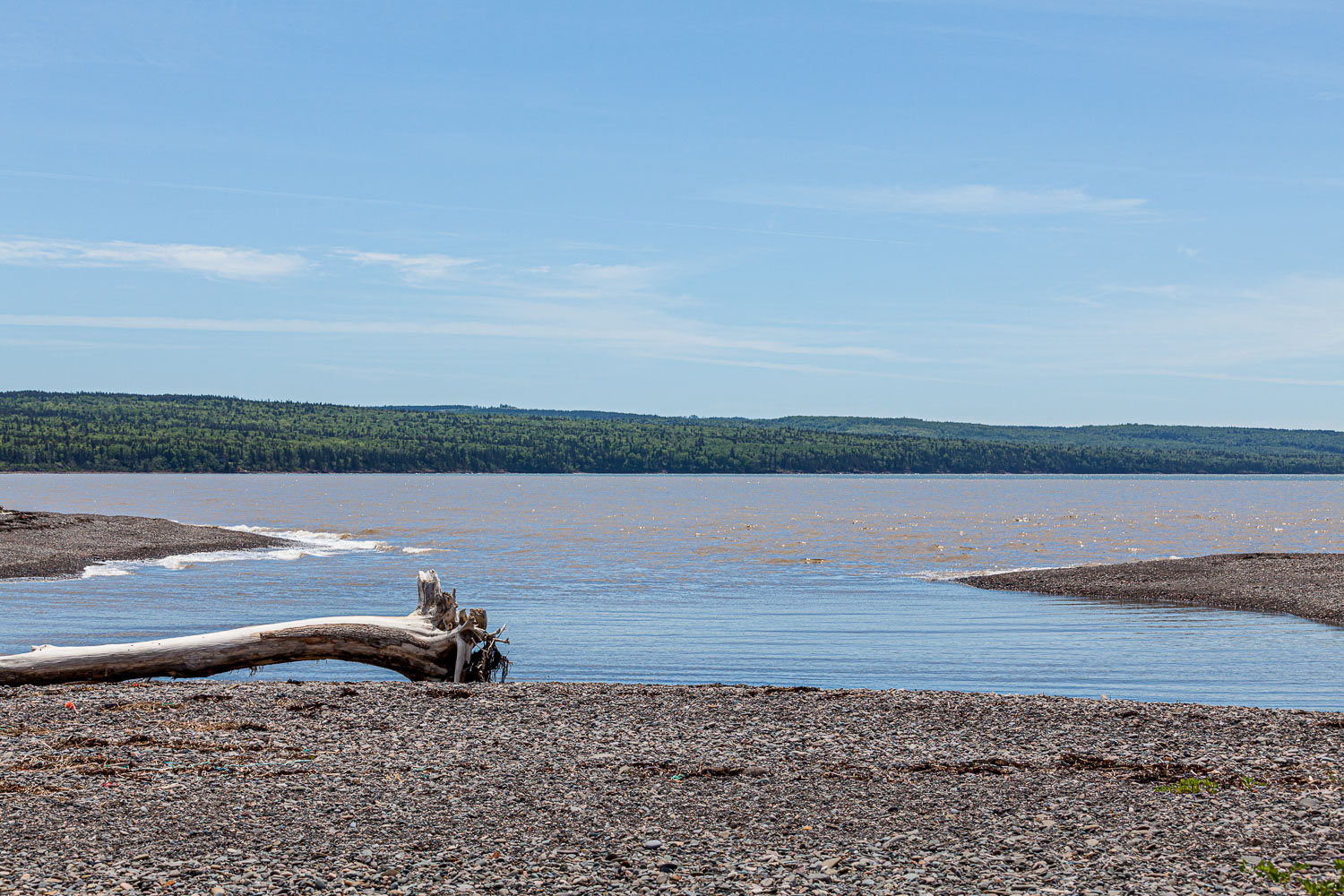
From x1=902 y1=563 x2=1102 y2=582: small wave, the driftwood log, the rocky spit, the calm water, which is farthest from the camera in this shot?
x1=902 y1=563 x2=1102 y2=582: small wave

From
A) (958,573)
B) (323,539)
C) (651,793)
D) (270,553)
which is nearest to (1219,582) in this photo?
(958,573)

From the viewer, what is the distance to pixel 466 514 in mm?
97750

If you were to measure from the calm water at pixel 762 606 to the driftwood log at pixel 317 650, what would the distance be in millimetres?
2185

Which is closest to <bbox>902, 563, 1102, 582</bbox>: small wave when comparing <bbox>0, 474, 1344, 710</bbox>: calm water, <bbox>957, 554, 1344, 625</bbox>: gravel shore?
<bbox>0, 474, 1344, 710</bbox>: calm water

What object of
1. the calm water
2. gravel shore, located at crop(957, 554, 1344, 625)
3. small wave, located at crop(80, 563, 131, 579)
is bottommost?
small wave, located at crop(80, 563, 131, 579)

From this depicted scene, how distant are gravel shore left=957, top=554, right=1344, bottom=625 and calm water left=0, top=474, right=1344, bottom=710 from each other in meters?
1.87

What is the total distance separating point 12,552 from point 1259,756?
43735 millimetres

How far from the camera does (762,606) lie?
114ft

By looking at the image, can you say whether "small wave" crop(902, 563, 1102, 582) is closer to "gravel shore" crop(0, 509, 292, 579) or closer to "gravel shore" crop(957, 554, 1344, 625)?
"gravel shore" crop(957, 554, 1344, 625)

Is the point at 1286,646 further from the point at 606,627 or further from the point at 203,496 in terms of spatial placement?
the point at 203,496

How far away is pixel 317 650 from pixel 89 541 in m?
36.2

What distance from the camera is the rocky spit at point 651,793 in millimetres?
9383

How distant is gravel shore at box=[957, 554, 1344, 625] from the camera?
34844mm

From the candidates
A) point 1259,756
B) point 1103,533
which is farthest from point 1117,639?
point 1103,533
